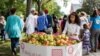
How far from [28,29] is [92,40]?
8.85 ft

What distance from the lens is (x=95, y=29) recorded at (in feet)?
49.8

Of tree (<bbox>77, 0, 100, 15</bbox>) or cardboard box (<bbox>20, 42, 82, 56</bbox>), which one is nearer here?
cardboard box (<bbox>20, 42, 82, 56</bbox>)

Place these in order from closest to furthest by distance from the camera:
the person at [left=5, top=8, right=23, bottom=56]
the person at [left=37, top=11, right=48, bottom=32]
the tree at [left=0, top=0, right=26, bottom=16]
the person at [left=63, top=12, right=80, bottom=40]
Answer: the person at [left=63, top=12, right=80, bottom=40]
the person at [left=5, top=8, right=23, bottom=56]
the person at [left=37, top=11, right=48, bottom=32]
the tree at [left=0, top=0, right=26, bottom=16]

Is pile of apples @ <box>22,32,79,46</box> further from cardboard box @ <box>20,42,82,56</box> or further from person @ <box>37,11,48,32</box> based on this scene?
person @ <box>37,11,48,32</box>

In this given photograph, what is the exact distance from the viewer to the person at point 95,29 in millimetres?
15023

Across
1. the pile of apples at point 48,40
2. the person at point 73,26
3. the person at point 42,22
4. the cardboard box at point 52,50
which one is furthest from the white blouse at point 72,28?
the person at point 42,22

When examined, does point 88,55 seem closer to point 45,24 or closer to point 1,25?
point 45,24

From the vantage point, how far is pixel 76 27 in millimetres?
11148

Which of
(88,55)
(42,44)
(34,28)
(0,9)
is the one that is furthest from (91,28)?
(0,9)

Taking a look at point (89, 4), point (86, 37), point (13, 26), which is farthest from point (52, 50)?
point (89, 4)

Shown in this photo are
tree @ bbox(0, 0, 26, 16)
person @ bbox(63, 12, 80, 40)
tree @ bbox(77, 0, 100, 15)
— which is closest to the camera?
person @ bbox(63, 12, 80, 40)

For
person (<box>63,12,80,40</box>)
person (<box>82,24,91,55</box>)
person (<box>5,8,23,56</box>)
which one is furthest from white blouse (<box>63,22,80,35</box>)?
person (<box>82,24,91,55</box>)

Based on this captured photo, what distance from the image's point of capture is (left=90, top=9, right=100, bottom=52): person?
15023 mm

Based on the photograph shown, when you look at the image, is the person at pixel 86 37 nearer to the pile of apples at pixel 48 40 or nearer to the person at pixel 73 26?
the person at pixel 73 26
